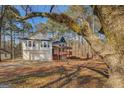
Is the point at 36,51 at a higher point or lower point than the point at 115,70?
higher

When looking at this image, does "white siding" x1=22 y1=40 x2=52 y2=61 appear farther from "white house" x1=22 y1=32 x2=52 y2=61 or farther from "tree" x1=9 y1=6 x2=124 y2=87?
"tree" x1=9 y1=6 x2=124 y2=87

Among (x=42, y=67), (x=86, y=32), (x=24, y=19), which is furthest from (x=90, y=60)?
(x=24, y=19)

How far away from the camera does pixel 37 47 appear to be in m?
2.68

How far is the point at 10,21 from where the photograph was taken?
274cm

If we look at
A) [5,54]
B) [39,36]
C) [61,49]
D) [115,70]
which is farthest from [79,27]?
[5,54]

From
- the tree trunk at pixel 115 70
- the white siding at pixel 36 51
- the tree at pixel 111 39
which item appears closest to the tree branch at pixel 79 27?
the tree at pixel 111 39

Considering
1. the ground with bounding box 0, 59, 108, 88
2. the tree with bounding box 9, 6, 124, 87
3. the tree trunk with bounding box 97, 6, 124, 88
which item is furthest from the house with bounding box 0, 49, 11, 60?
the tree trunk with bounding box 97, 6, 124, 88

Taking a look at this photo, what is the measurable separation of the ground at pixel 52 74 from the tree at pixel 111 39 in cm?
14

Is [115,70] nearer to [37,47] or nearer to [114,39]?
[114,39]

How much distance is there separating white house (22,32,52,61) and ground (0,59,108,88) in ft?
0.25

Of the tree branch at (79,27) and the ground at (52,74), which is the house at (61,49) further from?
the tree branch at (79,27)

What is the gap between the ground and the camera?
272cm

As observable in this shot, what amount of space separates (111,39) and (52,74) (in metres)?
0.74

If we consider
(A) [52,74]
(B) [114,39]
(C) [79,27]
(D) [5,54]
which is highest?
(C) [79,27]
